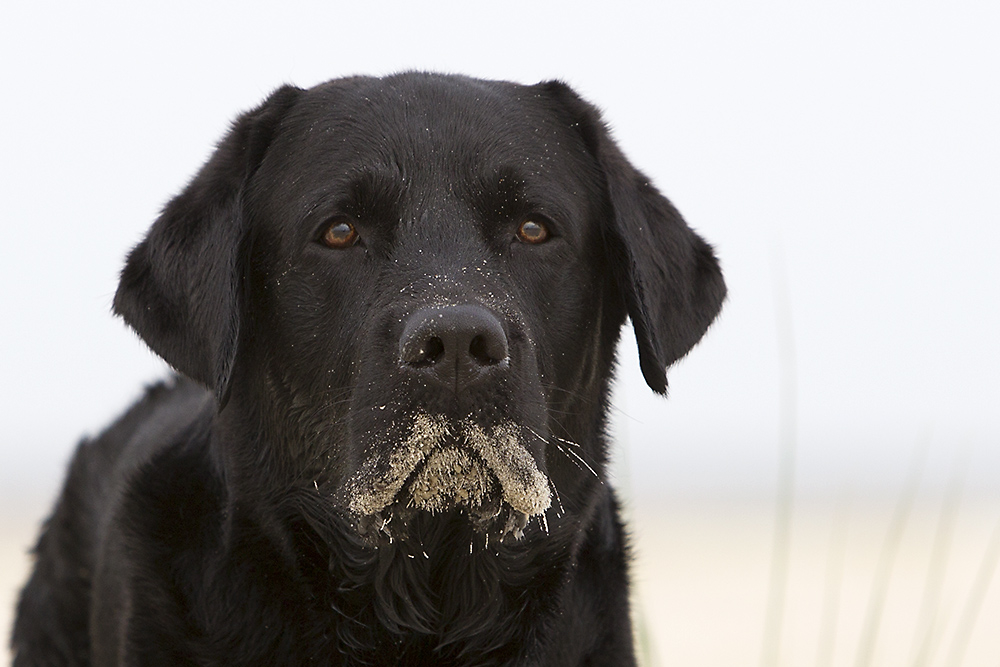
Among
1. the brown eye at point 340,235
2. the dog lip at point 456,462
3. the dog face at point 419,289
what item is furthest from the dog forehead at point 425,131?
the dog lip at point 456,462

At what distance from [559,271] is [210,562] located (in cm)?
125

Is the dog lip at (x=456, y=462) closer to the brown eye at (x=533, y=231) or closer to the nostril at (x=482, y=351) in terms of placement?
the nostril at (x=482, y=351)

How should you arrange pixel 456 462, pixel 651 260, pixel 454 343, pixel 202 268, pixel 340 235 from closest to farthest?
pixel 454 343 < pixel 456 462 < pixel 340 235 < pixel 202 268 < pixel 651 260

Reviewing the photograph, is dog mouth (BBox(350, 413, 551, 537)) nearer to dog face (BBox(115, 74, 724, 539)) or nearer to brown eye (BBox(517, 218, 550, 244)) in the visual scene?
dog face (BBox(115, 74, 724, 539))

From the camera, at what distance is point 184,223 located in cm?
338

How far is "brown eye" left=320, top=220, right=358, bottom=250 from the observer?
315 cm

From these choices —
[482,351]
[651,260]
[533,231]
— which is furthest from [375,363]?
[651,260]

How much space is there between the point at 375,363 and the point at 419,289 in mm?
209

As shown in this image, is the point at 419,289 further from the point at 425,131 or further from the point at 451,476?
the point at 425,131

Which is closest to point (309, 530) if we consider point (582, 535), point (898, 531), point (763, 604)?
point (582, 535)

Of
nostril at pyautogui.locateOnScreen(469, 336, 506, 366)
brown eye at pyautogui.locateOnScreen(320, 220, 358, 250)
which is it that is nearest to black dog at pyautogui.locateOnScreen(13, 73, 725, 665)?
brown eye at pyautogui.locateOnScreen(320, 220, 358, 250)

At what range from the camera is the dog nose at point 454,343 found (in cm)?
262

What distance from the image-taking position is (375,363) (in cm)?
284

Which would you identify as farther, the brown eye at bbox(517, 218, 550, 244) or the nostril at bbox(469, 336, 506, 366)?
the brown eye at bbox(517, 218, 550, 244)
